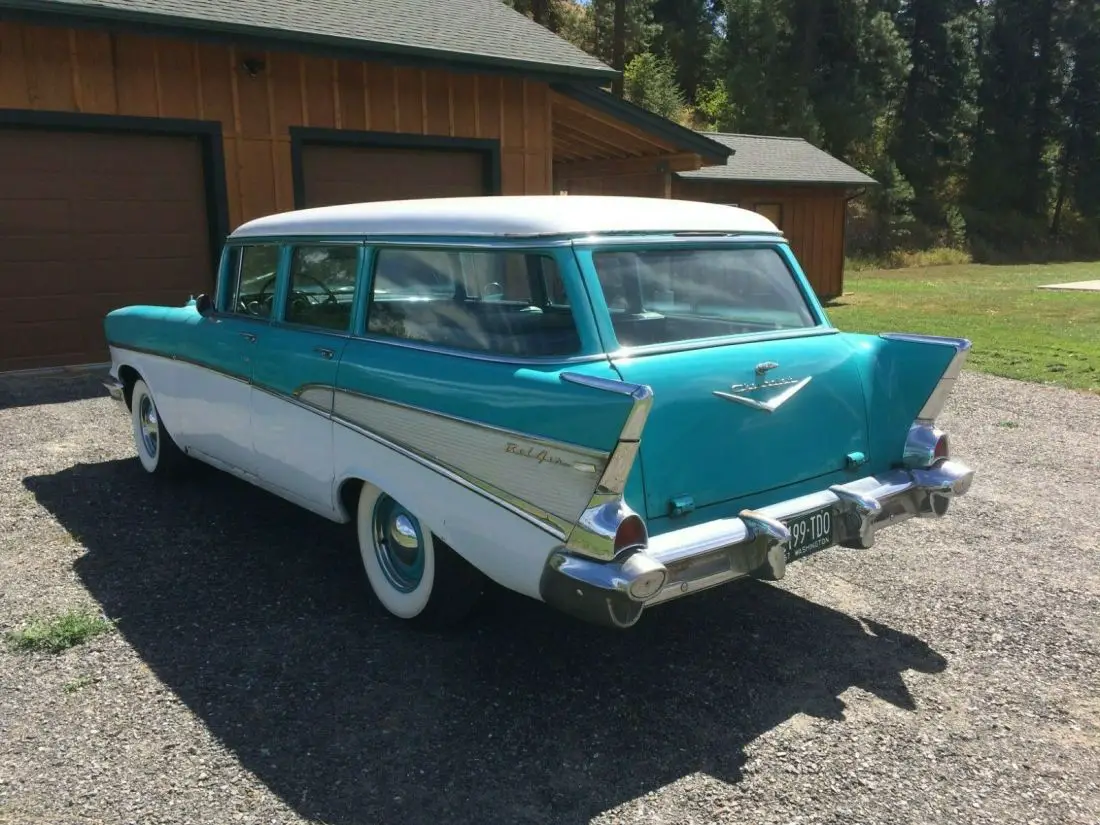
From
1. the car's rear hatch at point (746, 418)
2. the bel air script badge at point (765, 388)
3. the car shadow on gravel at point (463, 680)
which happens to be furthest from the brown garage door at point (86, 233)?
the bel air script badge at point (765, 388)

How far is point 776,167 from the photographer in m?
22.1

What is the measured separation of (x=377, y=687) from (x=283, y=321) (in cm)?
193

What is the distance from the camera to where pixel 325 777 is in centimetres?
294

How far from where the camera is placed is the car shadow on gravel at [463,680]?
2.93m

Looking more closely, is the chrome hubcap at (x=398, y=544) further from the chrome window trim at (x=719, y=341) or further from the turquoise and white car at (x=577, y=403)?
the chrome window trim at (x=719, y=341)

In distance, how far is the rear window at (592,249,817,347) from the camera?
359 cm

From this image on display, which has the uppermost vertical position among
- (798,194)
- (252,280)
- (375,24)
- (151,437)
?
(375,24)

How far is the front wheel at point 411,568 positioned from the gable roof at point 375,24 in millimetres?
6722

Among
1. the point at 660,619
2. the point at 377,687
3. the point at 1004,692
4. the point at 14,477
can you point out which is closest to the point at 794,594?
the point at 660,619

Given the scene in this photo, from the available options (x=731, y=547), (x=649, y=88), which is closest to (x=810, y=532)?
(x=731, y=547)

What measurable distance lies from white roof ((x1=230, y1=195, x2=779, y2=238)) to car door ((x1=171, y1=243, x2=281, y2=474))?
485 millimetres

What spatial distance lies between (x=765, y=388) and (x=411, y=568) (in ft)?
5.38

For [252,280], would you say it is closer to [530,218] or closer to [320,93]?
[530,218]

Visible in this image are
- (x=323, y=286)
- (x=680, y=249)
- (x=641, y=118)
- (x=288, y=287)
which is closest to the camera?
(x=680, y=249)
